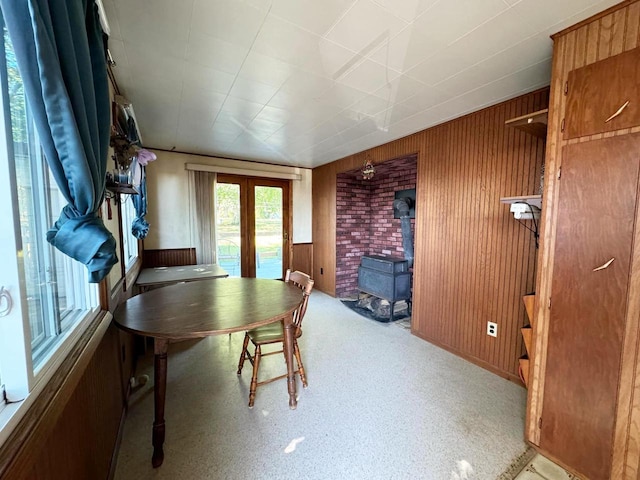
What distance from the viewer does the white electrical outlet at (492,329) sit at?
235cm

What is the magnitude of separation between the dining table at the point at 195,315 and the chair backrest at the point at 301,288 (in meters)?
0.07

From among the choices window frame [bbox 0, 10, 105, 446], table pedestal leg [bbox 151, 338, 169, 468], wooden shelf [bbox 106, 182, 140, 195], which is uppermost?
wooden shelf [bbox 106, 182, 140, 195]

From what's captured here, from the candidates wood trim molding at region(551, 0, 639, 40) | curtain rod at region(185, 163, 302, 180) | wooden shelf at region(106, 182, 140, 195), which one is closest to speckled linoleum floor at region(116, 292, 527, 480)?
wooden shelf at region(106, 182, 140, 195)

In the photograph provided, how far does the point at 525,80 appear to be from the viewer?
6.27 feet

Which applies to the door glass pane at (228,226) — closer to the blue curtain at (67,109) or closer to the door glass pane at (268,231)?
the door glass pane at (268,231)

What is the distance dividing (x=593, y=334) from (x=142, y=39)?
2.92m

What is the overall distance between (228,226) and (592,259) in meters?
4.26

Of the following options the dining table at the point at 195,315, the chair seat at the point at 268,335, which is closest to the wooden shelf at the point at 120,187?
the dining table at the point at 195,315

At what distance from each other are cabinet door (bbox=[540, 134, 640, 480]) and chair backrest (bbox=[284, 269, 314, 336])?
4.97ft

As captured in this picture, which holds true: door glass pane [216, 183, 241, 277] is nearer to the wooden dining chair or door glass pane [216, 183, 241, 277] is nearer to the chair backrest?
the chair backrest

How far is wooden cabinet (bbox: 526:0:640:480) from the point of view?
1218mm

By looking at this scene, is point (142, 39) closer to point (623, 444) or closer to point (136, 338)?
point (136, 338)

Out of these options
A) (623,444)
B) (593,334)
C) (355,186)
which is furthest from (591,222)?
(355,186)

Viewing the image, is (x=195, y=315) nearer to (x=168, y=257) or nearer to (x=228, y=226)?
(x=168, y=257)
